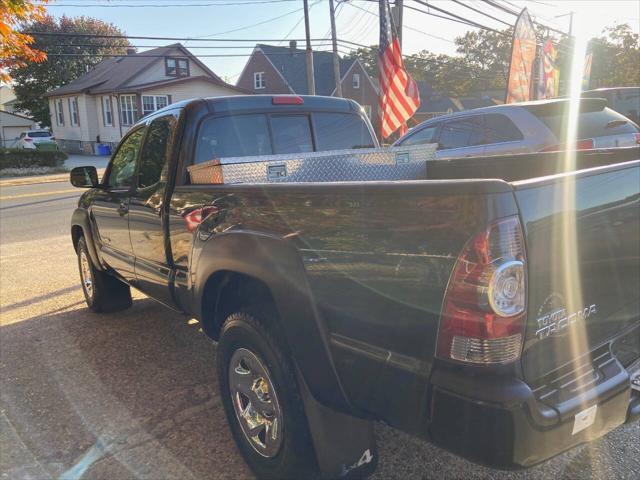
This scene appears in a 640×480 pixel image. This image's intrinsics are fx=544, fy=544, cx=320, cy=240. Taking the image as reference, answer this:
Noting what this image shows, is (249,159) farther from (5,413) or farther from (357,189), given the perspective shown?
(5,413)

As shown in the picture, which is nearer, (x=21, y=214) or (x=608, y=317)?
(x=608, y=317)

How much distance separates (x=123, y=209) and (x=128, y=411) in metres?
1.56

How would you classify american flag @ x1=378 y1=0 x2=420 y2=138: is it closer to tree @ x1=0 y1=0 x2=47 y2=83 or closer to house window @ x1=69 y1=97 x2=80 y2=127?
tree @ x1=0 y1=0 x2=47 y2=83

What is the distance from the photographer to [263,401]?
2.69 metres

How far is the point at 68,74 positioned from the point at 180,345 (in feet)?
168

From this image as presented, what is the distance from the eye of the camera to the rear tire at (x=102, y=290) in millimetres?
5281

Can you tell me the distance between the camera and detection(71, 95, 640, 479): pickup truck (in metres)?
1.75

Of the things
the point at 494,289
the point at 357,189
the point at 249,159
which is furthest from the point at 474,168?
the point at 494,289

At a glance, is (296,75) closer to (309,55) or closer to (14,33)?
(309,55)

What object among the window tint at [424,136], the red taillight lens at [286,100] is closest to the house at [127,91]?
the window tint at [424,136]

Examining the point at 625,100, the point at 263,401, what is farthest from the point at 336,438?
the point at 625,100

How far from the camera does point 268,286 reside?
8.06 ft

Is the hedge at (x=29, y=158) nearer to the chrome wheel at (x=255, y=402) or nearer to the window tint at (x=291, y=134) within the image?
the window tint at (x=291, y=134)

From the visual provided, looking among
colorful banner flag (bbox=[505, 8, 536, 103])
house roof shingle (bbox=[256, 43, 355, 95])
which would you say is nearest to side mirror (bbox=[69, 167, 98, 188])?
colorful banner flag (bbox=[505, 8, 536, 103])
